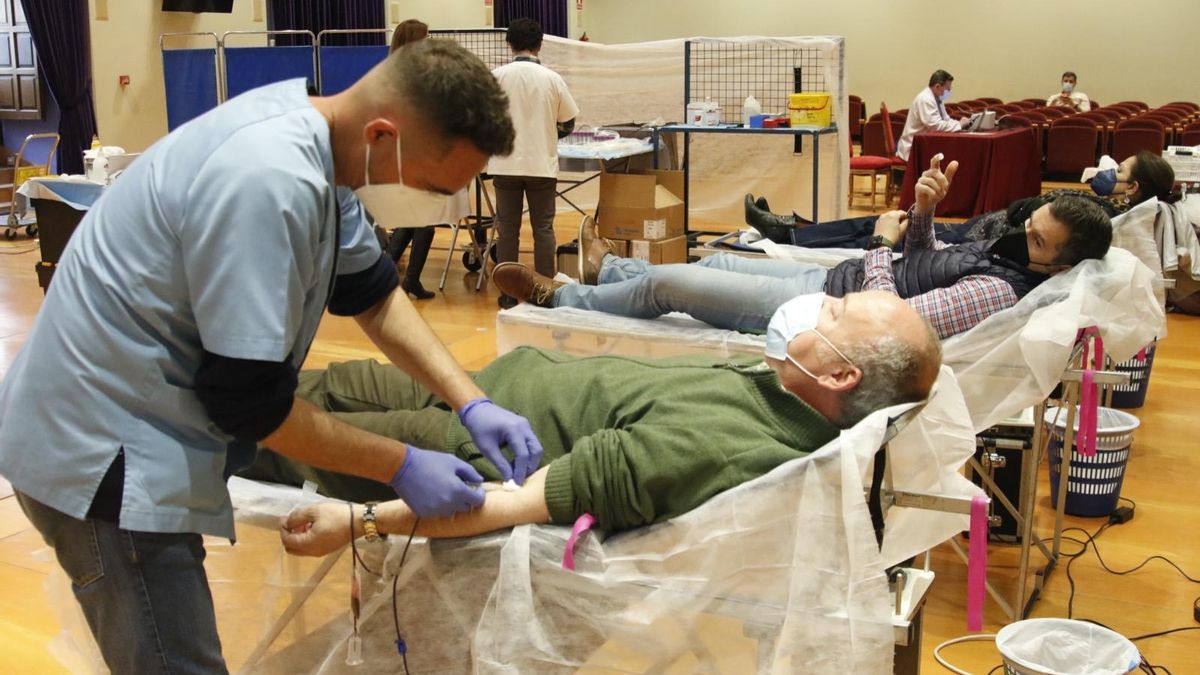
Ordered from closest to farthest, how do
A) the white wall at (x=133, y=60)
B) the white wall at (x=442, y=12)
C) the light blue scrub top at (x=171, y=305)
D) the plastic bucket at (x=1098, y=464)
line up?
the light blue scrub top at (x=171, y=305) → the plastic bucket at (x=1098, y=464) → the white wall at (x=133, y=60) → the white wall at (x=442, y=12)

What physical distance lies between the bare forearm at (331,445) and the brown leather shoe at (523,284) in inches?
72.1

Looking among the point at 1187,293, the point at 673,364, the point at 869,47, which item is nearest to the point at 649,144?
the point at 1187,293

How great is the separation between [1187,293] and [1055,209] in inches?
102

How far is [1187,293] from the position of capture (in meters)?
4.89

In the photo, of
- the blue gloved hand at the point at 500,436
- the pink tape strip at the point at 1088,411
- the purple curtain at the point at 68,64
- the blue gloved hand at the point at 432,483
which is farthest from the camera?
the purple curtain at the point at 68,64

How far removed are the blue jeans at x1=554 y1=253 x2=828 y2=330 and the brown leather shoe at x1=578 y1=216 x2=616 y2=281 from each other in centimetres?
46

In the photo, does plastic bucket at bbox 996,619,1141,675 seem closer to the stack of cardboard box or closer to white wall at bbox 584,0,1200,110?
the stack of cardboard box

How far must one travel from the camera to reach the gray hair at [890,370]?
1.69 m

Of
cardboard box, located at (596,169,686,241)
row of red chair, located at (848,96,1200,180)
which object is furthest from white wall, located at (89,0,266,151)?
row of red chair, located at (848,96,1200,180)

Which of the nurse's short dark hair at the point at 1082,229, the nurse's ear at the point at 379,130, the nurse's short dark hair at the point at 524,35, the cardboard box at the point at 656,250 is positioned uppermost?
the nurse's short dark hair at the point at 524,35

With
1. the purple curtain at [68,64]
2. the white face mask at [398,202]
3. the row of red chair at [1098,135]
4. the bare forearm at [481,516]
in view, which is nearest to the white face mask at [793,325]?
the bare forearm at [481,516]

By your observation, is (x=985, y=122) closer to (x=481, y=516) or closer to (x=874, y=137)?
(x=874, y=137)

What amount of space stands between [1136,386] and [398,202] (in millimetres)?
3238

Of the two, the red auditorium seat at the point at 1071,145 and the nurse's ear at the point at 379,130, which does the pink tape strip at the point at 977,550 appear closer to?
the nurse's ear at the point at 379,130
